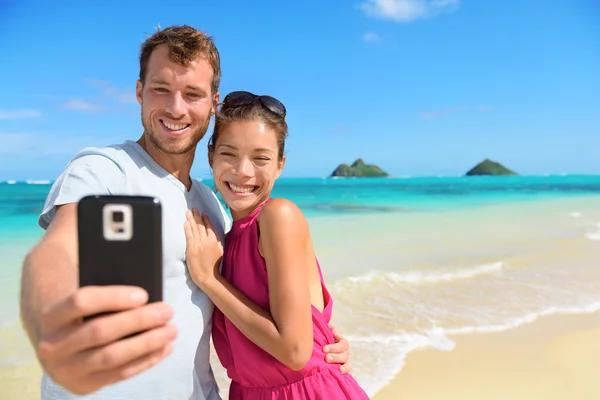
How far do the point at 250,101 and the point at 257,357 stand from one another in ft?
4.18

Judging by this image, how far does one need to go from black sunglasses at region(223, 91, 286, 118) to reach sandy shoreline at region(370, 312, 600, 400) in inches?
124

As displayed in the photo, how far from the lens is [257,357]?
6.95 feet

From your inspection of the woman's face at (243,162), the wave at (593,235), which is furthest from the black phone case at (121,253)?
the wave at (593,235)

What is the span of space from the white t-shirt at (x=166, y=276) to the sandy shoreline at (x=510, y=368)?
274cm

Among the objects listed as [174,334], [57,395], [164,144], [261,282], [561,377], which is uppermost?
[164,144]

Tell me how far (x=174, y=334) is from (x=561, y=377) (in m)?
5.23

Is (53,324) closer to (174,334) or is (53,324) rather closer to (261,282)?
(174,334)

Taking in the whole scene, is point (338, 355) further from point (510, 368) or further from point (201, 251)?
point (510, 368)

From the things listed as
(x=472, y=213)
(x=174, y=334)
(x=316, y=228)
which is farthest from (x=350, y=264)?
(x=472, y=213)

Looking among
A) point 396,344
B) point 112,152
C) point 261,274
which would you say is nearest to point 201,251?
point 261,274

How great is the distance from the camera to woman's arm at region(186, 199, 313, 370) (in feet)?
6.41

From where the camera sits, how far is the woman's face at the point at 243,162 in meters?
2.34

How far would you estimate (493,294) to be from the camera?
7.61m

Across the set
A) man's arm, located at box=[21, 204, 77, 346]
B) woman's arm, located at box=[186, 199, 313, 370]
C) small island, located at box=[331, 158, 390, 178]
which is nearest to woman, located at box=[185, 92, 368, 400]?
woman's arm, located at box=[186, 199, 313, 370]
